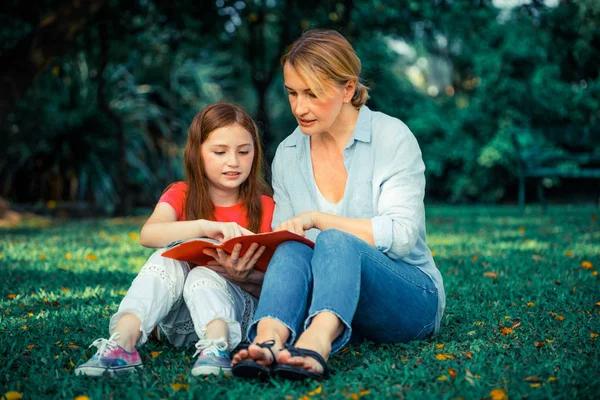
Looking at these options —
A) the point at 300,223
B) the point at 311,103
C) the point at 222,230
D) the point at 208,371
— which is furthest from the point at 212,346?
the point at 311,103

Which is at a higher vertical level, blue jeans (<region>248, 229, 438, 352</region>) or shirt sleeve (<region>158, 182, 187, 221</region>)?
shirt sleeve (<region>158, 182, 187, 221</region>)

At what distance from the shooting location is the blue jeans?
2395 mm

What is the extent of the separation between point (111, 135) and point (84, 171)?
41.5 inches

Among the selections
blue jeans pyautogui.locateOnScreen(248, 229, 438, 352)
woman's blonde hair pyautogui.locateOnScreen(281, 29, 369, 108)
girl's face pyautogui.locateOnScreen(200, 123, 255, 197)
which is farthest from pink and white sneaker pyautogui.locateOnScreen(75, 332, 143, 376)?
woman's blonde hair pyautogui.locateOnScreen(281, 29, 369, 108)

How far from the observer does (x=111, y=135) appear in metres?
13.4

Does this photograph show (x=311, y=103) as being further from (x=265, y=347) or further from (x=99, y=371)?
(x=99, y=371)

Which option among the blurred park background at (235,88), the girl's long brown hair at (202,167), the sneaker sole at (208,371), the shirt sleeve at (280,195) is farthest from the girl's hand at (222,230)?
the blurred park background at (235,88)

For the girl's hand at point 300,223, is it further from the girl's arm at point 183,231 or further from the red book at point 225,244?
the girl's arm at point 183,231

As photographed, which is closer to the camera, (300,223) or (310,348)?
(310,348)

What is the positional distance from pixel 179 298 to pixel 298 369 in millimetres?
795

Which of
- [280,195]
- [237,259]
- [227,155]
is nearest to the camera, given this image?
[237,259]

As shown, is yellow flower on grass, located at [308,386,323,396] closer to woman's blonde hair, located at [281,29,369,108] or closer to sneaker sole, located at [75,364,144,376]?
sneaker sole, located at [75,364,144,376]

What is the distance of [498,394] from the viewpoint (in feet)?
6.89

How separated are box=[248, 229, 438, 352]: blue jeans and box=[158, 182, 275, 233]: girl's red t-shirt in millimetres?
523
